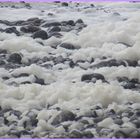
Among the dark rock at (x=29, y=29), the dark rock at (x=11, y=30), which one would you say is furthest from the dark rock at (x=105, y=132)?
the dark rock at (x=29, y=29)

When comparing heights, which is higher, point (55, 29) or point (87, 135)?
point (87, 135)

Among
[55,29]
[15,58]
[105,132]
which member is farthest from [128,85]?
[55,29]

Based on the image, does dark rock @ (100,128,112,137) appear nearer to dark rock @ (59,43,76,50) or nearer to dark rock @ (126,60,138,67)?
dark rock @ (126,60,138,67)

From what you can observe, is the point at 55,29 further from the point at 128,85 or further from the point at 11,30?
the point at 128,85

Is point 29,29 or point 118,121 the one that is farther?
point 29,29

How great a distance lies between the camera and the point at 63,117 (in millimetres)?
3449

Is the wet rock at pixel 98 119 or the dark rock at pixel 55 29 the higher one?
the wet rock at pixel 98 119

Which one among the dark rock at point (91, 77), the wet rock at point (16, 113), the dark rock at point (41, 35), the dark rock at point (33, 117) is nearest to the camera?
the dark rock at point (33, 117)

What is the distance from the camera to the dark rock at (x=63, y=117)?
134 inches

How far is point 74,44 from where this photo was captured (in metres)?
5.45

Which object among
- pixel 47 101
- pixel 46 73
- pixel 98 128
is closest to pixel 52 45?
pixel 46 73

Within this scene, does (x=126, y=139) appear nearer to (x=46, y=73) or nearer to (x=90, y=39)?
(x=46, y=73)

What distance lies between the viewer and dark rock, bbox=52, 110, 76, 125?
342cm

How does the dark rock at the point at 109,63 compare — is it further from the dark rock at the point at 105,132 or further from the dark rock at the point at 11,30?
the dark rock at the point at 11,30
